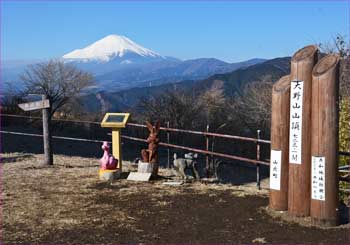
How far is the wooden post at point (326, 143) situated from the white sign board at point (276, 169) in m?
0.50

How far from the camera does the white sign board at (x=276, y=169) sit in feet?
18.6

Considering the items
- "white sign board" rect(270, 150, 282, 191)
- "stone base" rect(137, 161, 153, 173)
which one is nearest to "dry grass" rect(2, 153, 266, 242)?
"stone base" rect(137, 161, 153, 173)

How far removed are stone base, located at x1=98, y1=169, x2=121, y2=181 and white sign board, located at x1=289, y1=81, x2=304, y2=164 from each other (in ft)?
11.9

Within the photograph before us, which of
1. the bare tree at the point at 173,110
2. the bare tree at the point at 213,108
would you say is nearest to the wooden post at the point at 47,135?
the bare tree at the point at 173,110

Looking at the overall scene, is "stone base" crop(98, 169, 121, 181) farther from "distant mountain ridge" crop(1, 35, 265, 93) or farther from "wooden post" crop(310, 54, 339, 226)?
"distant mountain ridge" crop(1, 35, 265, 93)

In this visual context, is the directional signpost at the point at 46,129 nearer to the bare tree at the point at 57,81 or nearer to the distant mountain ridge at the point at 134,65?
the bare tree at the point at 57,81

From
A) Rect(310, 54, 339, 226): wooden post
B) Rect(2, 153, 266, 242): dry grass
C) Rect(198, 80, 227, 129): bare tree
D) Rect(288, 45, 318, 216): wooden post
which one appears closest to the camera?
Rect(310, 54, 339, 226): wooden post

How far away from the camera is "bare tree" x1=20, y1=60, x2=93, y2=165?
67.3 feet

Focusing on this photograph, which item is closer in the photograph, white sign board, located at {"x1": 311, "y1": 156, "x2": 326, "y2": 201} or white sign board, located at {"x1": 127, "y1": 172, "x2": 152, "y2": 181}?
white sign board, located at {"x1": 311, "y1": 156, "x2": 326, "y2": 201}

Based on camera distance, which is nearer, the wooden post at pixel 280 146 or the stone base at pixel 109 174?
the wooden post at pixel 280 146

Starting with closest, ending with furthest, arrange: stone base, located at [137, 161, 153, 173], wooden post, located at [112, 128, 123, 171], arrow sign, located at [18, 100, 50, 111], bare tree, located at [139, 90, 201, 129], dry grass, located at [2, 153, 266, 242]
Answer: dry grass, located at [2, 153, 266, 242], stone base, located at [137, 161, 153, 173], wooden post, located at [112, 128, 123, 171], arrow sign, located at [18, 100, 50, 111], bare tree, located at [139, 90, 201, 129]

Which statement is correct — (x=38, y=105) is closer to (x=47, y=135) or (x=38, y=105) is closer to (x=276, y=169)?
(x=47, y=135)

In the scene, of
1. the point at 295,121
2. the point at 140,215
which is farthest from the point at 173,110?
the point at 295,121

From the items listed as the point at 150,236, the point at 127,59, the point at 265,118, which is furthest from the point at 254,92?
the point at 127,59
